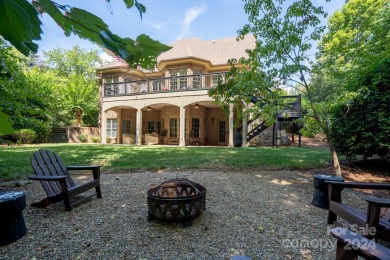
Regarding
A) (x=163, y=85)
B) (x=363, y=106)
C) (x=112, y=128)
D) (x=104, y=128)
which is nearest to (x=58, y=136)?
(x=112, y=128)

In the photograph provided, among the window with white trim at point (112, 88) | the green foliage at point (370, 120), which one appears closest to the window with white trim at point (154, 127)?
the window with white trim at point (112, 88)

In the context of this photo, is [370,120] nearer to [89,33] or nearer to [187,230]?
[187,230]

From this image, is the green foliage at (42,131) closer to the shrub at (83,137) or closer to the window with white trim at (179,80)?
the shrub at (83,137)

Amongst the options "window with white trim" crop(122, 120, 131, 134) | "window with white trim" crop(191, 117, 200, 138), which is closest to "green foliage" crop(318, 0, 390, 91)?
"window with white trim" crop(191, 117, 200, 138)

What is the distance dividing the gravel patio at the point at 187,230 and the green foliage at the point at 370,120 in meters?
2.06

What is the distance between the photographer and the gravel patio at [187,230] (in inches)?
103

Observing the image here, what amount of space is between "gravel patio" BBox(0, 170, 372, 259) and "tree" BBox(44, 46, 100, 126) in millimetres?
17898

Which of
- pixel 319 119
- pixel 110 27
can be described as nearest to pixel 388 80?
pixel 319 119

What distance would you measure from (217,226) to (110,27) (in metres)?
3.19

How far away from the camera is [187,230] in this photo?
3.14 m

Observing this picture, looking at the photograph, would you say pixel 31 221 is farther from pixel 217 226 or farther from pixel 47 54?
pixel 47 54

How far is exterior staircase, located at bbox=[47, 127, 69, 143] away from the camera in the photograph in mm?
19609

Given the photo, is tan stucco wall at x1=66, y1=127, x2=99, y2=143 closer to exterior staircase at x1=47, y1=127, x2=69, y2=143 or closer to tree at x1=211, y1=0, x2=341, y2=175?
exterior staircase at x1=47, y1=127, x2=69, y2=143

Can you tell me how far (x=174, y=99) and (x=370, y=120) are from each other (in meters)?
11.0
